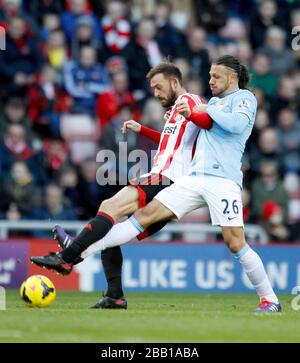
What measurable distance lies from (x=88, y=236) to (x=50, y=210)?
5.87 meters

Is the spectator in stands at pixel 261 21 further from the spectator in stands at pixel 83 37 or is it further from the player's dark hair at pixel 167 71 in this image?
the player's dark hair at pixel 167 71

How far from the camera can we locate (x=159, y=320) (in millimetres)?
9688

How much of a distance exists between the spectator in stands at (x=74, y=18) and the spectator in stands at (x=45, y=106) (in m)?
1.11

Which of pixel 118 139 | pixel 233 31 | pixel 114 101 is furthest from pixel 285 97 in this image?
pixel 118 139

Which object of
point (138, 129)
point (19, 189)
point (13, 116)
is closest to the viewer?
point (138, 129)

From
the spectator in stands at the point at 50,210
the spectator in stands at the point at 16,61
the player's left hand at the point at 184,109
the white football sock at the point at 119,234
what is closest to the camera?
the player's left hand at the point at 184,109

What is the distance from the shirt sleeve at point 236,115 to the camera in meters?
10.4

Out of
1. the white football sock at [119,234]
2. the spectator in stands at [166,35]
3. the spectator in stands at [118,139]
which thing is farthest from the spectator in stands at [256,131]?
the white football sock at [119,234]

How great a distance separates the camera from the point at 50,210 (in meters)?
16.3

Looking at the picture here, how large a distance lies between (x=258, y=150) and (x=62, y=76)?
3.27 meters

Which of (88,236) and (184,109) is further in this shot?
(88,236)

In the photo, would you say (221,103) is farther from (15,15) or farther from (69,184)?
(15,15)
